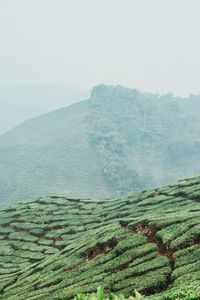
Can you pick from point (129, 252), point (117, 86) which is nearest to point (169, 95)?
point (117, 86)

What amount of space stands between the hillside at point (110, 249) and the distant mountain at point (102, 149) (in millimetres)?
44475

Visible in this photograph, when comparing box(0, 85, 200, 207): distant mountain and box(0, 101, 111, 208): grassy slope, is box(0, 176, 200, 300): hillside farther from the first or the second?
box(0, 85, 200, 207): distant mountain

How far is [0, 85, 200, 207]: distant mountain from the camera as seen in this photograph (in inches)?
3167

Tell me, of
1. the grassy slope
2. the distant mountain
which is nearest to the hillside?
the grassy slope

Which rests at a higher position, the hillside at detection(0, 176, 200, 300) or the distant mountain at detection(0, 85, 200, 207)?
the distant mountain at detection(0, 85, 200, 207)

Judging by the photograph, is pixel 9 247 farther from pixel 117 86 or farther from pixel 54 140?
pixel 117 86

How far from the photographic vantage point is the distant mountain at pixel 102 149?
80438 mm

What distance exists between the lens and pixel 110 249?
1662 cm

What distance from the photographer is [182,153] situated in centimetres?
10625

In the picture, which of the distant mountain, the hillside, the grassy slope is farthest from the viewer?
the distant mountain

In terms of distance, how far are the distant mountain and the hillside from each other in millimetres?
44475

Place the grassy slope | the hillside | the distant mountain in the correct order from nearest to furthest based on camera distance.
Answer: the hillside, the grassy slope, the distant mountain

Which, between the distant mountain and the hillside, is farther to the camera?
the distant mountain

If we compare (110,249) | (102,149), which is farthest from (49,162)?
(110,249)
